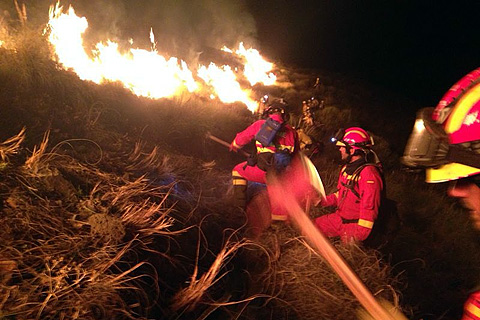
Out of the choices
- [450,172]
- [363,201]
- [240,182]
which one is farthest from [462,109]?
[240,182]

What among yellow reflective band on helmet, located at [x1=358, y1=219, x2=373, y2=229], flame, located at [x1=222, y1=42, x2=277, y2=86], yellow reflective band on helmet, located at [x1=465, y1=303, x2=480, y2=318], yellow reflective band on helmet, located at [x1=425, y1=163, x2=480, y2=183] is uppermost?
flame, located at [x1=222, y1=42, x2=277, y2=86]

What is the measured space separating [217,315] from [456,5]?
80311mm

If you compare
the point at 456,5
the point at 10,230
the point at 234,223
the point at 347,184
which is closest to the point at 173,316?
the point at 10,230

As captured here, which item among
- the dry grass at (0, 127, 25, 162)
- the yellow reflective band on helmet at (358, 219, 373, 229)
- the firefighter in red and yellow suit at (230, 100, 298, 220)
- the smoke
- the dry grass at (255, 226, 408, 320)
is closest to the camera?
the dry grass at (255, 226, 408, 320)

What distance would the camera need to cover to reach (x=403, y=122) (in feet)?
48.7

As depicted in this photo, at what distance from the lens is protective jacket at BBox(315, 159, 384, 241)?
359cm

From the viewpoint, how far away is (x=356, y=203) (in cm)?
398

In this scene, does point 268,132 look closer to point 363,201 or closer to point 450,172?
point 363,201

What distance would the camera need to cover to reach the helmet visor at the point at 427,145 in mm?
1896

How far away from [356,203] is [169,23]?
15.8 m

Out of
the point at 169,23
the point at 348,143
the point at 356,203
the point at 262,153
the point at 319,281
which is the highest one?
the point at 169,23

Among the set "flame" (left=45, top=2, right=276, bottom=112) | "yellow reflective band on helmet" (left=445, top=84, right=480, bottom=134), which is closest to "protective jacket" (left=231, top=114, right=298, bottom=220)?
"yellow reflective band on helmet" (left=445, top=84, right=480, bottom=134)

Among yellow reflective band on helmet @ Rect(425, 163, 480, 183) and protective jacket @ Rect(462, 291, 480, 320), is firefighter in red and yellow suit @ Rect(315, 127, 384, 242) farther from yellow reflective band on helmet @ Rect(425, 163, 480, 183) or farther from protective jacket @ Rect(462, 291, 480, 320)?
protective jacket @ Rect(462, 291, 480, 320)

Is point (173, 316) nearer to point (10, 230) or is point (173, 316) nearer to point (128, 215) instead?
point (128, 215)
